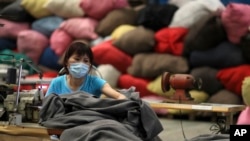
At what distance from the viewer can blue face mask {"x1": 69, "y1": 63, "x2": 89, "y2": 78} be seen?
2551mm

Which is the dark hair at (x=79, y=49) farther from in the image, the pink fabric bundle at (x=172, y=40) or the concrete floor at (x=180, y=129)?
the pink fabric bundle at (x=172, y=40)

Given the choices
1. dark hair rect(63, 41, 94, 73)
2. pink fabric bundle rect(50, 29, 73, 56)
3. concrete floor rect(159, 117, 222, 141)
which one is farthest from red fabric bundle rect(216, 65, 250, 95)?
dark hair rect(63, 41, 94, 73)

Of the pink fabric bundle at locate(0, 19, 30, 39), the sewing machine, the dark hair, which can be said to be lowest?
the pink fabric bundle at locate(0, 19, 30, 39)

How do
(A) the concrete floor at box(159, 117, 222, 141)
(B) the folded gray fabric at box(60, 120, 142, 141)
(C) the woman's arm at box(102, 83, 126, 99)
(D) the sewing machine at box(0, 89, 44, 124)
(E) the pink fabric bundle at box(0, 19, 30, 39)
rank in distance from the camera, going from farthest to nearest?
(E) the pink fabric bundle at box(0, 19, 30, 39) < (A) the concrete floor at box(159, 117, 222, 141) < (C) the woman's arm at box(102, 83, 126, 99) < (D) the sewing machine at box(0, 89, 44, 124) < (B) the folded gray fabric at box(60, 120, 142, 141)

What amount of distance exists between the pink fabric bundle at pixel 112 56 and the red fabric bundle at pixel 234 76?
3.81 ft

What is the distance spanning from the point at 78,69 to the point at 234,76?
231cm

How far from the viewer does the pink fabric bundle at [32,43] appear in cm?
584

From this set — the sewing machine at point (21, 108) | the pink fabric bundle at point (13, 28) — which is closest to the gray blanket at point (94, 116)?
the sewing machine at point (21, 108)

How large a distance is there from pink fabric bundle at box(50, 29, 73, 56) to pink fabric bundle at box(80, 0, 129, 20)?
0.40 meters

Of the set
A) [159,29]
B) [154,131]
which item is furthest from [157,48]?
[154,131]

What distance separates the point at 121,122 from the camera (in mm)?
2059

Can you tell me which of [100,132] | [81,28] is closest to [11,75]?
[100,132]

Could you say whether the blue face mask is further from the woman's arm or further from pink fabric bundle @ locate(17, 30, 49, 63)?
pink fabric bundle @ locate(17, 30, 49, 63)

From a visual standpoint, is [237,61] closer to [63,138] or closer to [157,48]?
[157,48]
